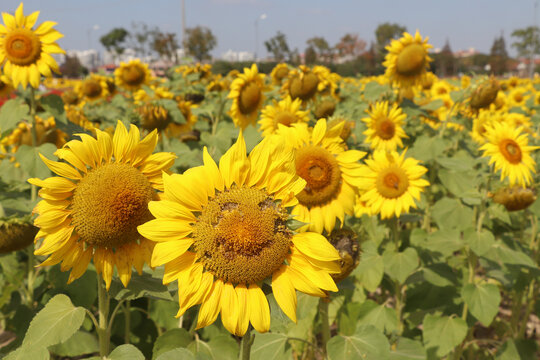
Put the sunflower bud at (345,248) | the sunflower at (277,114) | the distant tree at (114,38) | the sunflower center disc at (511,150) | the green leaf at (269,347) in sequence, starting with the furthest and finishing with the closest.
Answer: the distant tree at (114,38) < the sunflower at (277,114) < the sunflower center disc at (511,150) < the green leaf at (269,347) < the sunflower bud at (345,248)

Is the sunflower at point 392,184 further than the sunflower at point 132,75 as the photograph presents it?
No

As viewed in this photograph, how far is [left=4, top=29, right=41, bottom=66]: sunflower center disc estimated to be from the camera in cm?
261

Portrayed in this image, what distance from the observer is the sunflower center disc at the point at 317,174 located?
1.76 meters

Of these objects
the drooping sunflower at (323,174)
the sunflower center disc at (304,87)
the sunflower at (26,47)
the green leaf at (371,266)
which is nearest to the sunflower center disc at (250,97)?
the sunflower center disc at (304,87)

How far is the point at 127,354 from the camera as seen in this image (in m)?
1.40

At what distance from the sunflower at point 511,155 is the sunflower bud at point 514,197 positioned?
48mm

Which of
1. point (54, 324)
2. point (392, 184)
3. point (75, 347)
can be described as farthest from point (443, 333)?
point (54, 324)

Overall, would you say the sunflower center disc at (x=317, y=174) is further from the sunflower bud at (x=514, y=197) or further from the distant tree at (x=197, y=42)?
the distant tree at (x=197, y=42)

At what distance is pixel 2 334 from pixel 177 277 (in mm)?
3473

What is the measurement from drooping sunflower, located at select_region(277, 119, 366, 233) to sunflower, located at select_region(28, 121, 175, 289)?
0.59m

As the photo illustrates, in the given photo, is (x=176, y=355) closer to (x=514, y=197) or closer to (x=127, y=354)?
(x=127, y=354)

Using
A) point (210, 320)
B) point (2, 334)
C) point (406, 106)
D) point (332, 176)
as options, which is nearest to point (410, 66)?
point (406, 106)

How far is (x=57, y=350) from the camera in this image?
208cm

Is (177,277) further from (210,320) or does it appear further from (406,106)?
(406,106)
